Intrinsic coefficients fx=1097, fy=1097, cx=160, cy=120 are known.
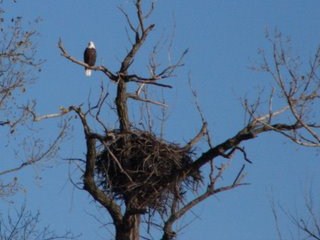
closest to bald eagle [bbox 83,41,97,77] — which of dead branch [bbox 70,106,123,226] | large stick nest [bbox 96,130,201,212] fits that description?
large stick nest [bbox 96,130,201,212]

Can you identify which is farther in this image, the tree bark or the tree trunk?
the tree bark

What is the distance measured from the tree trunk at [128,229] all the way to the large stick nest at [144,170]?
18.4 inches

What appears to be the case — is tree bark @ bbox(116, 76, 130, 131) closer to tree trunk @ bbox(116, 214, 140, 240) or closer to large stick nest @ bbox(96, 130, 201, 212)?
large stick nest @ bbox(96, 130, 201, 212)

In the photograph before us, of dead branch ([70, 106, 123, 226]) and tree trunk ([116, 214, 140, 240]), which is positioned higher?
dead branch ([70, 106, 123, 226])

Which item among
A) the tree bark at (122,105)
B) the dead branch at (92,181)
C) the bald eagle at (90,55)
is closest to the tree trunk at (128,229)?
the dead branch at (92,181)

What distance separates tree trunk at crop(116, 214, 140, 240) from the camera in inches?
495

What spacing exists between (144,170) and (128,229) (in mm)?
1311

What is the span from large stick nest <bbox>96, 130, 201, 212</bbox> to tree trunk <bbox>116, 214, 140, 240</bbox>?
47cm

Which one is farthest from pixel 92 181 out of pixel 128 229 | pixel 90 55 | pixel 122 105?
pixel 90 55

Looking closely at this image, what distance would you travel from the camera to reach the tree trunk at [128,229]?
1256 cm

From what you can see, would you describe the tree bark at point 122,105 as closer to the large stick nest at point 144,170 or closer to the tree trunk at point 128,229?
the large stick nest at point 144,170

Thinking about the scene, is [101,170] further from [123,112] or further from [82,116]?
[82,116]

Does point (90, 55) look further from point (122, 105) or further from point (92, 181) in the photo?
point (92, 181)

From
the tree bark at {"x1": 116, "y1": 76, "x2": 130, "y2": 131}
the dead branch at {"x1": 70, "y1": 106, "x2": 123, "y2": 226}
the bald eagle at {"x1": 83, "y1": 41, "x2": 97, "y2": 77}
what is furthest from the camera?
the bald eagle at {"x1": 83, "y1": 41, "x2": 97, "y2": 77}
